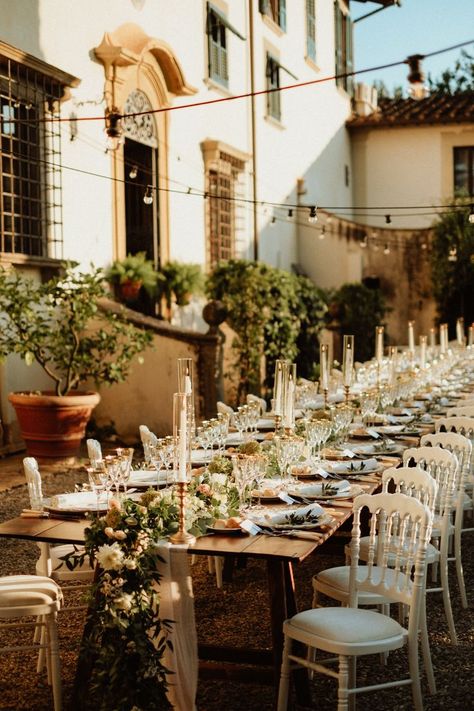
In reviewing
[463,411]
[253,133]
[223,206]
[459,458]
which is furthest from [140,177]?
[459,458]

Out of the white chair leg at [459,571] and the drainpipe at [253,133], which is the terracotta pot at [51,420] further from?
the drainpipe at [253,133]

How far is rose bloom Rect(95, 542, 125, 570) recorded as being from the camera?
146 inches

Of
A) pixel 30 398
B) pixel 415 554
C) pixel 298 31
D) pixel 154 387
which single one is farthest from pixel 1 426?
pixel 298 31

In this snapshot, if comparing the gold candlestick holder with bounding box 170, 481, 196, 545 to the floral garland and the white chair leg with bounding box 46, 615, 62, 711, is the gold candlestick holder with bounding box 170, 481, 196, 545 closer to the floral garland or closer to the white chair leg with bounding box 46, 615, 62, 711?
the floral garland

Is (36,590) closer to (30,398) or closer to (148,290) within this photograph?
(30,398)

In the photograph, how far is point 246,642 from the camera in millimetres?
5055

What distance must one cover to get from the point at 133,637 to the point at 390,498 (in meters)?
1.23

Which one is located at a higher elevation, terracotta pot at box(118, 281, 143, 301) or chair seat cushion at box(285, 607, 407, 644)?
terracotta pot at box(118, 281, 143, 301)

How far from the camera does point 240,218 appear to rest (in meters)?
16.6

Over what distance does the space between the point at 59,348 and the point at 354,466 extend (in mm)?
4915

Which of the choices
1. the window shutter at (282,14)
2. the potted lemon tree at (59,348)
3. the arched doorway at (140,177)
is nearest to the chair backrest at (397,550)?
the potted lemon tree at (59,348)

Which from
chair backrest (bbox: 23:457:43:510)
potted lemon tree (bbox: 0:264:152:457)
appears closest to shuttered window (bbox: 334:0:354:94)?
potted lemon tree (bbox: 0:264:152:457)

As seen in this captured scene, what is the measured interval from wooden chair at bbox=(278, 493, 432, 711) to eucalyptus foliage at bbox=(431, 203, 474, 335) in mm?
15741

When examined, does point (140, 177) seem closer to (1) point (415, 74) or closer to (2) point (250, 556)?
(1) point (415, 74)
